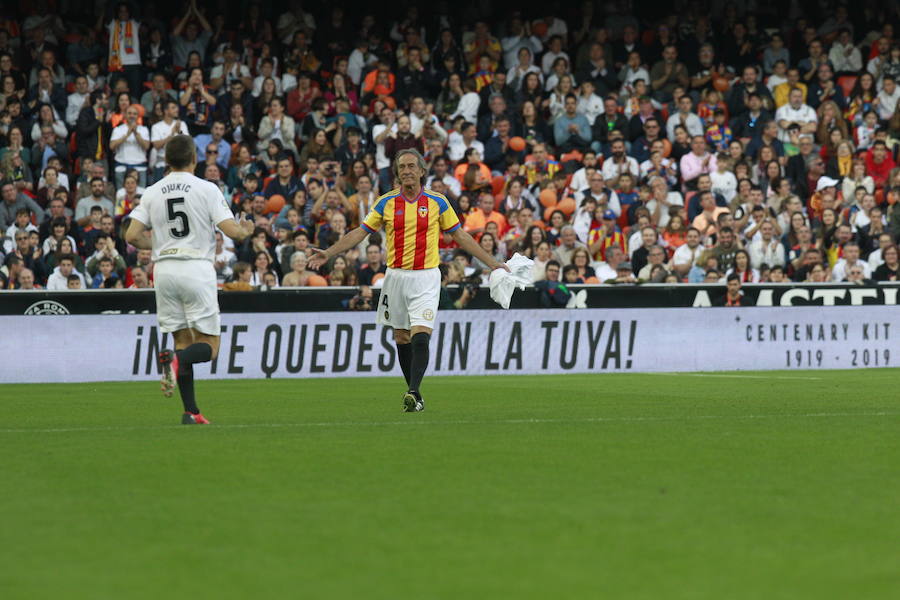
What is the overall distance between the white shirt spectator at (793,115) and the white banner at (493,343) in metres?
6.45

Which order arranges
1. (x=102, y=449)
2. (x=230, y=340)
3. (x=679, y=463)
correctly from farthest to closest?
(x=230, y=340)
(x=102, y=449)
(x=679, y=463)

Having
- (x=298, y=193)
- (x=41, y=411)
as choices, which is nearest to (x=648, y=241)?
(x=298, y=193)

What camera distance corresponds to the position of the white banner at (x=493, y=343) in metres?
19.0

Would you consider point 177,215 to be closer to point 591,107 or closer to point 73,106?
point 73,106

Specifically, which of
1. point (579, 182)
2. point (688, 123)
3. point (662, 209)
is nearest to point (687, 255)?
point (662, 209)

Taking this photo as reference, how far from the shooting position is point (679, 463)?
7.98 metres

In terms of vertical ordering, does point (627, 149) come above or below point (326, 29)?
below

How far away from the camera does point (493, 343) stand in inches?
784

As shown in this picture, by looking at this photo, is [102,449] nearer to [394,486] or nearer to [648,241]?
[394,486]

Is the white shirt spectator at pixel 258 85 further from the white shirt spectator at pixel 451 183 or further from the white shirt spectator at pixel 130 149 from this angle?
the white shirt spectator at pixel 451 183

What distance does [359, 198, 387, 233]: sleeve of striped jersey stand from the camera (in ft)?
41.3

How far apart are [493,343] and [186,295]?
9.69m

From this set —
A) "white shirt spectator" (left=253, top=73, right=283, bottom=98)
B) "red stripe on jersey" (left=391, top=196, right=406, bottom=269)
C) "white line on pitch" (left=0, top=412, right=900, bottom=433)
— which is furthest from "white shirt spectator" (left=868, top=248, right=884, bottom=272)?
"red stripe on jersey" (left=391, top=196, right=406, bottom=269)

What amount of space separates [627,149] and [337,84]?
508cm
